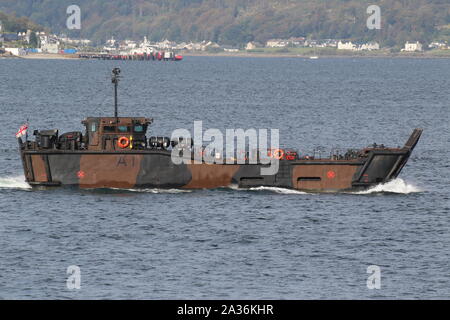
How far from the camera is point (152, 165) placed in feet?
203

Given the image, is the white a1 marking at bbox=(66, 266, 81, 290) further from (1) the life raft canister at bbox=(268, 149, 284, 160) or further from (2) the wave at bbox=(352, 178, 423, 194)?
(2) the wave at bbox=(352, 178, 423, 194)

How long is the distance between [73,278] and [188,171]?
61.9 feet

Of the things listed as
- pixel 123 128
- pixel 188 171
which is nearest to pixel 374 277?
pixel 188 171

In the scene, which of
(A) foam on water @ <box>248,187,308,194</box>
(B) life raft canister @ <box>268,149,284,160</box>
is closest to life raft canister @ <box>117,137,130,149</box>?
(A) foam on water @ <box>248,187,308,194</box>

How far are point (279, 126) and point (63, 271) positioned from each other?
6762 centimetres

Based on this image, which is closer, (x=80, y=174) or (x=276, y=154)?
(x=80, y=174)

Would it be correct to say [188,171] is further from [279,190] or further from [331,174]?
[331,174]

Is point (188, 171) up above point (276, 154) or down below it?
below

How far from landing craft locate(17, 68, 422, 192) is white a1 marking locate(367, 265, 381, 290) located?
15.7 meters

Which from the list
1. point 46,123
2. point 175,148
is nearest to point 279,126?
point 46,123

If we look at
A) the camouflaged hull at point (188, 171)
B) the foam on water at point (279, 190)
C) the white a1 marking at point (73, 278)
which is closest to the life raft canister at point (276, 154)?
the camouflaged hull at point (188, 171)

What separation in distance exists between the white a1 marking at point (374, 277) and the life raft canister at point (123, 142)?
2026 cm

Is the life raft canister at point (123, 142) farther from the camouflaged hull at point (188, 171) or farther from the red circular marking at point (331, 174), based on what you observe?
the red circular marking at point (331, 174)

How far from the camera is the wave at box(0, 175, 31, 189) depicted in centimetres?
6562
